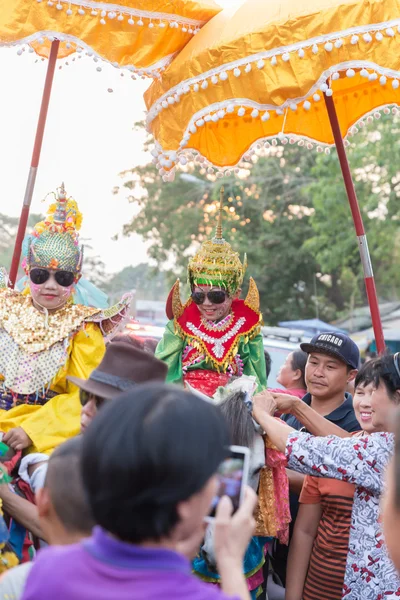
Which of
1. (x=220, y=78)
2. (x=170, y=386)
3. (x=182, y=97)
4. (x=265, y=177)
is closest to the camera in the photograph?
(x=170, y=386)

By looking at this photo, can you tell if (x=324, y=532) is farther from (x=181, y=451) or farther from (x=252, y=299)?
Answer: (x=181, y=451)

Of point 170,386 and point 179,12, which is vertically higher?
point 179,12

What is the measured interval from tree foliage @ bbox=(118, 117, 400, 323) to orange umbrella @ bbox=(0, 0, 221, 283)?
14.4 meters

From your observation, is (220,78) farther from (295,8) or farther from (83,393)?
(83,393)

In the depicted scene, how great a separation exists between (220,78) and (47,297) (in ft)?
4.99

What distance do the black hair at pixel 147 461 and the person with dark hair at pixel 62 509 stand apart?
0.47 m

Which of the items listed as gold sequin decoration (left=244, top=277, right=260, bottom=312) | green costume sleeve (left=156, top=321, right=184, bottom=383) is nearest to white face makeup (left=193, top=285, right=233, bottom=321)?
gold sequin decoration (left=244, top=277, right=260, bottom=312)

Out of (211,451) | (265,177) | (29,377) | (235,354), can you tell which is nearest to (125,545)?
(211,451)

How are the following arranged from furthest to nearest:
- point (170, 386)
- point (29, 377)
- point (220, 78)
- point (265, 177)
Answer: point (265, 177) → point (220, 78) → point (29, 377) → point (170, 386)

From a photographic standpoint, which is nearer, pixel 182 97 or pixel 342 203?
pixel 182 97

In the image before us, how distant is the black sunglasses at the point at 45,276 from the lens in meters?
3.98

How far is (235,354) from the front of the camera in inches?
177

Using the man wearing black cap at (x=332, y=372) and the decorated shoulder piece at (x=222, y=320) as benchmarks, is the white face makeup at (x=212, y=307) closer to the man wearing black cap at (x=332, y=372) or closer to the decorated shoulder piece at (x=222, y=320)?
the decorated shoulder piece at (x=222, y=320)

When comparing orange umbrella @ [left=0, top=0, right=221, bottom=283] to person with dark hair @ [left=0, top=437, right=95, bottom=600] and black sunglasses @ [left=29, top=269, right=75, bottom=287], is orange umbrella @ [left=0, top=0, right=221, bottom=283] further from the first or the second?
person with dark hair @ [left=0, top=437, right=95, bottom=600]
